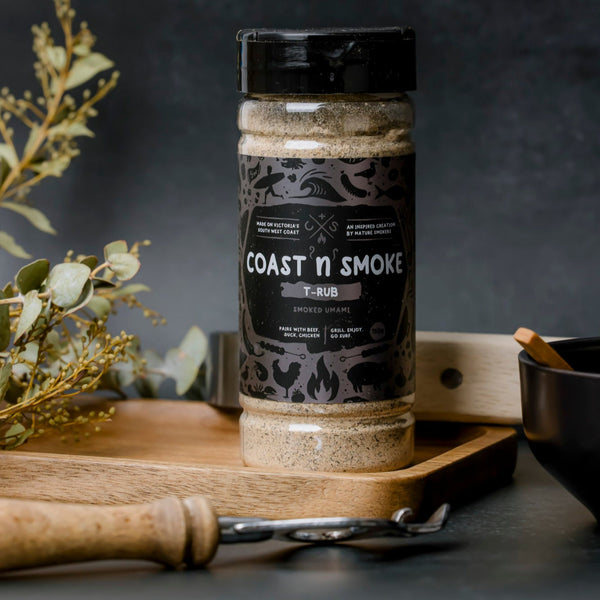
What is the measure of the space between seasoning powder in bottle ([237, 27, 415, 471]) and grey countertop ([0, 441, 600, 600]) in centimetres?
8

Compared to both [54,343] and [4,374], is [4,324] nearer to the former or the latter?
[4,374]

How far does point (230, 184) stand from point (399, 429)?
44 cm

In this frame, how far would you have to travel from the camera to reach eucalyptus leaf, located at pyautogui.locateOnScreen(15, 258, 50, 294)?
89 centimetres

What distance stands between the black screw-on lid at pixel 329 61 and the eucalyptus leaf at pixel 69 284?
166mm

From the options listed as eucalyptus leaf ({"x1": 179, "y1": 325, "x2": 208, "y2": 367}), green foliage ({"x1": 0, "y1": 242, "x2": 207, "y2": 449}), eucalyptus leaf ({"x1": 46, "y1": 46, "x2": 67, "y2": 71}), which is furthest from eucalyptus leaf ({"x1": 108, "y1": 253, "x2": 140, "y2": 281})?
eucalyptus leaf ({"x1": 46, "y1": 46, "x2": 67, "y2": 71})

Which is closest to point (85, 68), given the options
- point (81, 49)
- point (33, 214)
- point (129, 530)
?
point (81, 49)

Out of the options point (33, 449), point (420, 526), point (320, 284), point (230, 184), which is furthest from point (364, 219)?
point (230, 184)

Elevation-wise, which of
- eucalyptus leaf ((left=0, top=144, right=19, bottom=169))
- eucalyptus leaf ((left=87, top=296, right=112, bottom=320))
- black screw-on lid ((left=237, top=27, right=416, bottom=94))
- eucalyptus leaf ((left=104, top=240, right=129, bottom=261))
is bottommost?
eucalyptus leaf ((left=87, top=296, right=112, bottom=320))

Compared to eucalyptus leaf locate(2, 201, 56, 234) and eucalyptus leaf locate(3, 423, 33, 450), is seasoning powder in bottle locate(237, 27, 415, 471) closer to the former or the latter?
eucalyptus leaf locate(3, 423, 33, 450)

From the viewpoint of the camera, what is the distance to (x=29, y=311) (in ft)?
2.87

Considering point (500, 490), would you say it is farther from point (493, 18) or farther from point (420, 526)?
point (493, 18)

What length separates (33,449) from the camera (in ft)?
3.28

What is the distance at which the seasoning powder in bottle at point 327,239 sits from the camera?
854 millimetres

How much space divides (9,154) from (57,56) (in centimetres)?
10
